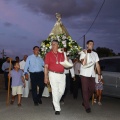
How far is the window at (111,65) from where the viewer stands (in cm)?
1164

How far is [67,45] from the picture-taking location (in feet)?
38.7

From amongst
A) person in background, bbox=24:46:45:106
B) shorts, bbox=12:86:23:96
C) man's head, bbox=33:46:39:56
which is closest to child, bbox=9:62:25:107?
shorts, bbox=12:86:23:96

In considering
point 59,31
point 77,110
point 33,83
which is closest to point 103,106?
point 77,110

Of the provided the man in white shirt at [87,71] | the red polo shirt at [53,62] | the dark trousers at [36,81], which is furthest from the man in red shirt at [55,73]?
the dark trousers at [36,81]

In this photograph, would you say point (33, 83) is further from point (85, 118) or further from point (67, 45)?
point (85, 118)

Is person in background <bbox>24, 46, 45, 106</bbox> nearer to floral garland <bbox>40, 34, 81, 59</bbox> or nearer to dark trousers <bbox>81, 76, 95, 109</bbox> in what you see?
floral garland <bbox>40, 34, 81, 59</bbox>

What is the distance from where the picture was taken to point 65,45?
38.7 ft

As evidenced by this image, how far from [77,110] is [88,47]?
6.12 ft

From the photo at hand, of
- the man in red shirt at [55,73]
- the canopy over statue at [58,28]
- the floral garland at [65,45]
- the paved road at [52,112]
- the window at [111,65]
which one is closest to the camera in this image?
the paved road at [52,112]

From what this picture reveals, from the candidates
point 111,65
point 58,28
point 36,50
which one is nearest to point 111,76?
point 111,65

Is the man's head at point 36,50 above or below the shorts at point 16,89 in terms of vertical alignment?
above

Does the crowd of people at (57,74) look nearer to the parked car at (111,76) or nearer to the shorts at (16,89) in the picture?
the shorts at (16,89)

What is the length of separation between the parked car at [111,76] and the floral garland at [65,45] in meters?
1.16

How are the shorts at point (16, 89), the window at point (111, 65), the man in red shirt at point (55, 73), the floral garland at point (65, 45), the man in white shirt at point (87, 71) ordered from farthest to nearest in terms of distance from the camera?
1. the floral garland at point (65, 45)
2. the window at point (111, 65)
3. the shorts at point (16, 89)
4. the man in white shirt at point (87, 71)
5. the man in red shirt at point (55, 73)
